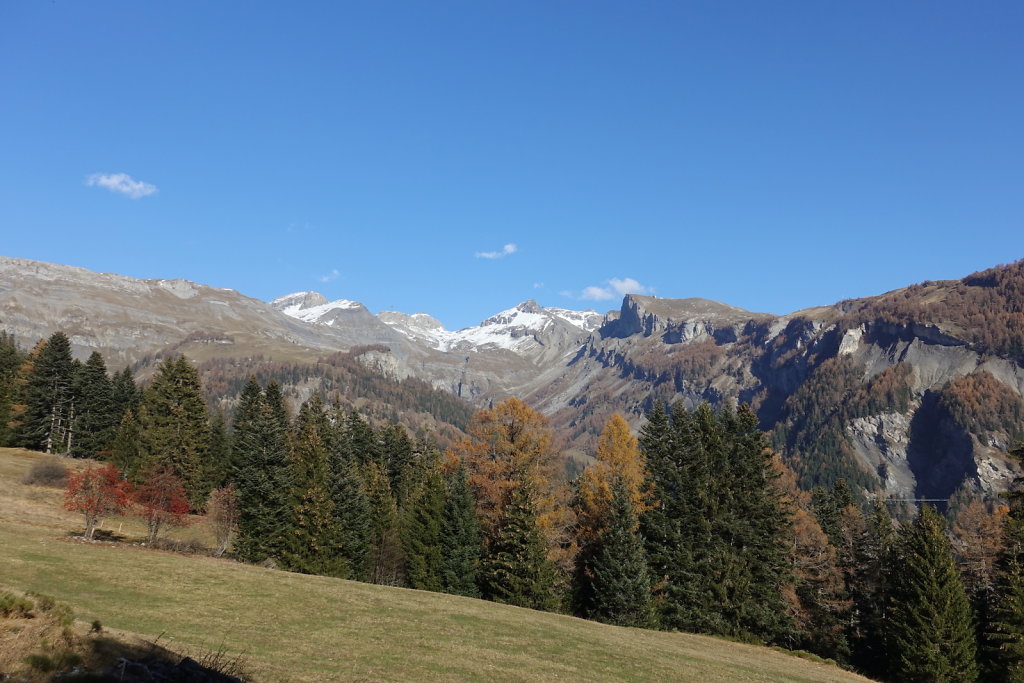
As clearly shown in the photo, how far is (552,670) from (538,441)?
109 feet

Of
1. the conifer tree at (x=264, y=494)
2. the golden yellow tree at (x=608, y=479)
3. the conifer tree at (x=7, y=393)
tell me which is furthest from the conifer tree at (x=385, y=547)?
the conifer tree at (x=7, y=393)

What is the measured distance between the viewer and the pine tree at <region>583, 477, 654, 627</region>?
48688mm

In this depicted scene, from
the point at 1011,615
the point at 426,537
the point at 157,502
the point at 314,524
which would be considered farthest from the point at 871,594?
the point at 157,502

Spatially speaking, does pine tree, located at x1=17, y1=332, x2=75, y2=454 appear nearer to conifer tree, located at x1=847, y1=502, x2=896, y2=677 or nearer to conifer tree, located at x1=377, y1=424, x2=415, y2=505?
conifer tree, located at x1=377, y1=424, x2=415, y2=505

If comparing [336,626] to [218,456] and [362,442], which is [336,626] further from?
[362,442]

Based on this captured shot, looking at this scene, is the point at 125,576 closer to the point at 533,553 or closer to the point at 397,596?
the point at 397,596

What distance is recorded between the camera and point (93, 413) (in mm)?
85812

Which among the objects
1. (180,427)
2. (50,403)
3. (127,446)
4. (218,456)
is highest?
(50,403)

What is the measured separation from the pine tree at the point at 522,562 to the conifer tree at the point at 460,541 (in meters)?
4.19

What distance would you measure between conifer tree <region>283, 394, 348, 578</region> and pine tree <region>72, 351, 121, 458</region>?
39.2 m

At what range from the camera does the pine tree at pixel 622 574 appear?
4869 cm

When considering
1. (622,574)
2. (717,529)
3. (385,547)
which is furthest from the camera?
(385,547)

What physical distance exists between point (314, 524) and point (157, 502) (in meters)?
14.0

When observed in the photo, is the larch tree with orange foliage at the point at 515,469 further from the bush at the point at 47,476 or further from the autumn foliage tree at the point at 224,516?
the bush at the point at 47,476
